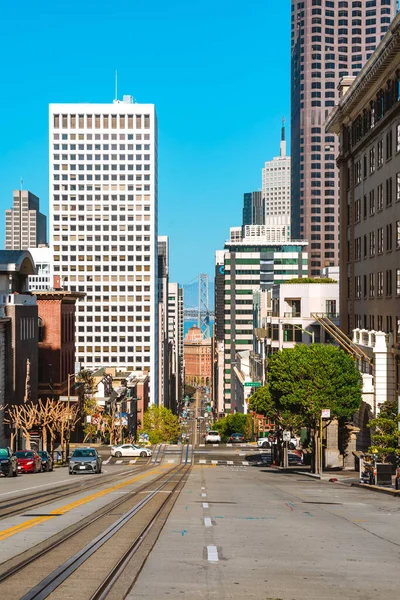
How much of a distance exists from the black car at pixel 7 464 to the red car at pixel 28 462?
16.7 ft

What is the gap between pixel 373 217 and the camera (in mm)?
65000

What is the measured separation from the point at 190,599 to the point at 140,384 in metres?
175

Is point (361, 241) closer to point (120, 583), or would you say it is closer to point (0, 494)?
point (0, 494)

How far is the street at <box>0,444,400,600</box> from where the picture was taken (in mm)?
12750

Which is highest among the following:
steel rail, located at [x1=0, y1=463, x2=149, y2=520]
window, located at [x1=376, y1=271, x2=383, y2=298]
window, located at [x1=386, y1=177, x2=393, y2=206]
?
window, located at [x1=386, y1=177, x2=393, y2=206]

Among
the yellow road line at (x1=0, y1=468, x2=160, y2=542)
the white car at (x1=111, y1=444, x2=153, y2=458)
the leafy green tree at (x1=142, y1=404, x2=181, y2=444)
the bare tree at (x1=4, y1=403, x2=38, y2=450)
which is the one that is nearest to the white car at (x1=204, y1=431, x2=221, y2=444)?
the leafy green tree at (x1=142, y1=404, x2=181, y2=444)

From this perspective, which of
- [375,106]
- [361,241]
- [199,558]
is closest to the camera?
[199,558]

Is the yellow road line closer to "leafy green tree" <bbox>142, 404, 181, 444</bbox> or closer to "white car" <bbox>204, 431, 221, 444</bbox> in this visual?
"white car" <bbox>204, 431, 221, 444</bbox>

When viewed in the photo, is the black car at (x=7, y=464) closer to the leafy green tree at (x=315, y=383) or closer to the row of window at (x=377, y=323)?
the leafy green tree at (x=315, y=383)

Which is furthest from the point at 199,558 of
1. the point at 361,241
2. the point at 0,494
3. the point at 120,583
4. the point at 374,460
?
the point at 361,241

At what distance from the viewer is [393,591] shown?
12.8 metres

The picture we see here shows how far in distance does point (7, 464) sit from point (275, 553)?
31266 millimetres

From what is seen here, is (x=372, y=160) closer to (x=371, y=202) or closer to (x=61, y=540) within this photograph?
(x=371, y=202)

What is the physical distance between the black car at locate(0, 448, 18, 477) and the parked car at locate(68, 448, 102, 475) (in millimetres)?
4776
